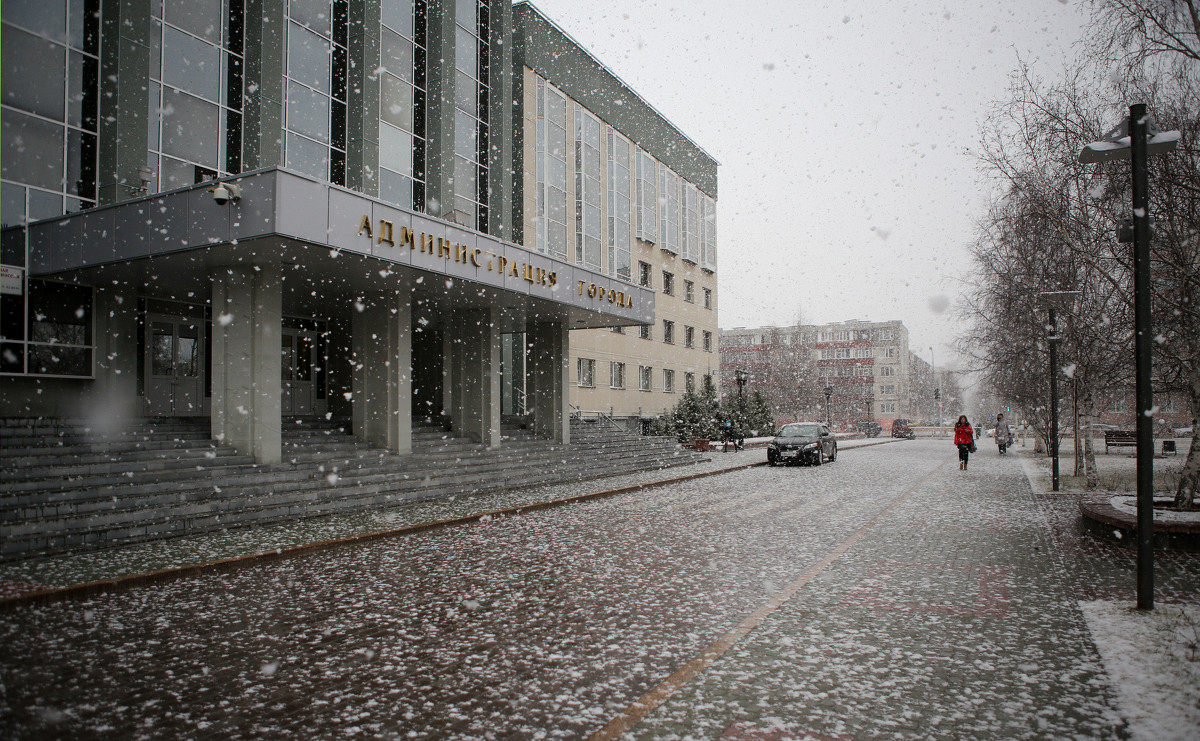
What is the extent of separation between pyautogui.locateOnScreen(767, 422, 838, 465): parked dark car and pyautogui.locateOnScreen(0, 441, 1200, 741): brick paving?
1617 centimetres

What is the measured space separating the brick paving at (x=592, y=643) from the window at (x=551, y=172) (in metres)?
23.5

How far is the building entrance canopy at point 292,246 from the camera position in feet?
41.5

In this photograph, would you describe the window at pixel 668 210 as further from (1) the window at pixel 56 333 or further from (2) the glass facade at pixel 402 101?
(1) the window at pixel 56 333

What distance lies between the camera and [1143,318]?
629 centimetres

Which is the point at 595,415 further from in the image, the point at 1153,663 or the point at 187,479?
the point at 1153,663

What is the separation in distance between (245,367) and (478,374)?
7720 mm

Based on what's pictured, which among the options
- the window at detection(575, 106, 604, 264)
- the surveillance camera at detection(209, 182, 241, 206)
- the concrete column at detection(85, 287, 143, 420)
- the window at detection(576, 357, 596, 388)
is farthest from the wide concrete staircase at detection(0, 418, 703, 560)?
the window at detection(575, 106, 604, 264)

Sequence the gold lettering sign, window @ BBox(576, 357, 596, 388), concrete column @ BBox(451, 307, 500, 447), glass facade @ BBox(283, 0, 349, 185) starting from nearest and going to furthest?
the gold lettering sign, glass facade @ BBox(283, 0, 349, 185), concrete column @ BBox(451, 307, 500, 447), window @ BBox(576, 357, 596, 388)

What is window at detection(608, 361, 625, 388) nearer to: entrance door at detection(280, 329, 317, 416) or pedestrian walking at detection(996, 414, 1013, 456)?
entrance door at detection(280, 329, 317, 416)

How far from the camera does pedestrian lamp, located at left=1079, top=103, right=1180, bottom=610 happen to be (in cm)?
617

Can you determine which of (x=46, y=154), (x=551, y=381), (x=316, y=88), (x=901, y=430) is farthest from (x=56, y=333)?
(x=901, y=430)

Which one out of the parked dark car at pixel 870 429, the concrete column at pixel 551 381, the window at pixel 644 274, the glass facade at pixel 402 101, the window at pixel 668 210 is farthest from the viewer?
the parked dark car at pixel 870 429

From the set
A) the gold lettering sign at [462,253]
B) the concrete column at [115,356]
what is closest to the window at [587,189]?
the gold lettering sign at [462,253]

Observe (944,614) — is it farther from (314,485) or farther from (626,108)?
(626,108)
